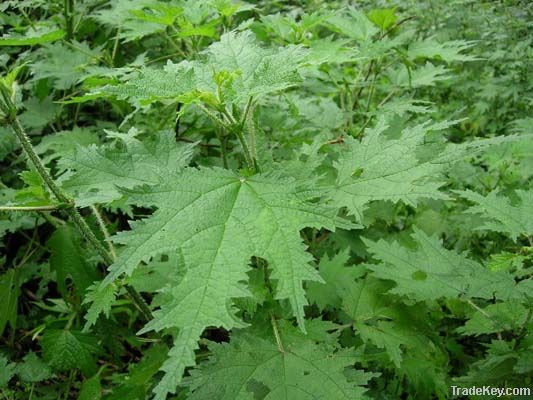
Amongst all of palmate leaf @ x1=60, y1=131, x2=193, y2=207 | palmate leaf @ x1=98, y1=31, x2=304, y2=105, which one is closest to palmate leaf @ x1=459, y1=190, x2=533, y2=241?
palmate leaf @ x1=98, y1=31, x2=304, y2=105

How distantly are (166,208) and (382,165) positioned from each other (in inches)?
26.1

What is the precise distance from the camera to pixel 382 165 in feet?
4.56

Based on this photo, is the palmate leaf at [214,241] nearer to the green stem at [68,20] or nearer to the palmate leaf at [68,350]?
the palmate leaf at [68,350]

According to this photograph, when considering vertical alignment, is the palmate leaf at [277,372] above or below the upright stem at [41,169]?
below

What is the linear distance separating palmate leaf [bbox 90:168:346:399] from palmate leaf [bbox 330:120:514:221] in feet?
0.82

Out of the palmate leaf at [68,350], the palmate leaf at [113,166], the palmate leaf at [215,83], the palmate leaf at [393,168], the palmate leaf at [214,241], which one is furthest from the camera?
the palmate leaf at [68,350]

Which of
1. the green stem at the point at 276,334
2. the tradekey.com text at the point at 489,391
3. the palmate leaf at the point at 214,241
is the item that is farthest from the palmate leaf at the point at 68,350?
the tradekey.com text at the point at 489,391

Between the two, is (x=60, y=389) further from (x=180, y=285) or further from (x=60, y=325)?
(x=180, y=285)

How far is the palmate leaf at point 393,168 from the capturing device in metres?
1.29

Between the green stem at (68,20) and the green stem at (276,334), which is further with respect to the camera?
the green stem at (68,20)

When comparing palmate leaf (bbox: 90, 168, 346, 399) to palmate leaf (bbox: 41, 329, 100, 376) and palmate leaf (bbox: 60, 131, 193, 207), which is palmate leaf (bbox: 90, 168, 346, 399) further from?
palmate leaf (bbox: 41, 329, 100, 376)

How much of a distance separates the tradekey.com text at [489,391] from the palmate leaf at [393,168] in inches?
30.8

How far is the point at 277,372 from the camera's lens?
1300 millimetres

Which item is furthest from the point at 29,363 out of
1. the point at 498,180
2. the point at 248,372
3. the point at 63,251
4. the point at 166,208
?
the point at 498,180
